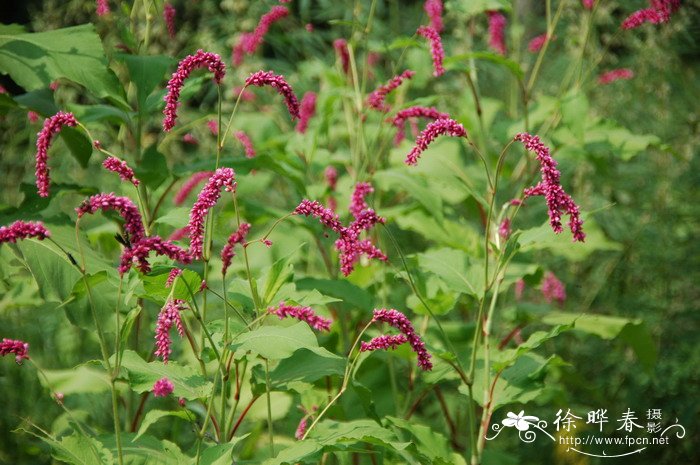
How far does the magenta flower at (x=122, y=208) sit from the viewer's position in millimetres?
1486

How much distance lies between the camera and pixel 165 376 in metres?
1.81

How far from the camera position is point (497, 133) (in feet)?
10.1

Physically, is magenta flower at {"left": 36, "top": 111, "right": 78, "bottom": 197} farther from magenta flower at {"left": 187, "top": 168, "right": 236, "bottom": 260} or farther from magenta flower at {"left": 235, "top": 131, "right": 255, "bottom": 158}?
magenta flower at {"left": 235, "top": 131, "right": 255, "bottom": 158}

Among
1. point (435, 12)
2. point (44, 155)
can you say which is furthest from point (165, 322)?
point (435, 12)

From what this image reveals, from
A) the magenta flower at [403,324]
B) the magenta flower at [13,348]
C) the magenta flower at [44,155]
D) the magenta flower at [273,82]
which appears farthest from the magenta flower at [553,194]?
the magenta flower at [13,348]

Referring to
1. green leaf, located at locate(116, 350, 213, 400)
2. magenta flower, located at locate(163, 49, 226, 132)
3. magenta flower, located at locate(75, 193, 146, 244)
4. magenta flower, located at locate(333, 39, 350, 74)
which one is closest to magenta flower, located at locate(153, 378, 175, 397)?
green leaf, located at locate(116, 350, 213, 400)

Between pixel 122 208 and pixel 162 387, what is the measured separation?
441 millimetres

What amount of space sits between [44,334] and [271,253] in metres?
1.28

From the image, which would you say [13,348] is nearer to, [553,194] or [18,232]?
[18,232]

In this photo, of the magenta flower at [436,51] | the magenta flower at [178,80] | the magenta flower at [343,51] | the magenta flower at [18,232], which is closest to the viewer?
the magenta flower at [18,232]

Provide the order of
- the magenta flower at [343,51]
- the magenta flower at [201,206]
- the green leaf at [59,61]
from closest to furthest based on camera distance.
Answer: the magenta flower at [201,206] → the green leaf at [59,61] → the magenta flower at [343,51]

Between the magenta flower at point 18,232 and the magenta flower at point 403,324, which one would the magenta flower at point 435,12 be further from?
the magenta flower at point 18,232

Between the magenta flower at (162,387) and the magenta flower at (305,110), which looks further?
the magenta flower at (305,110)

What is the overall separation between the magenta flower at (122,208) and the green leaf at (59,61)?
69 centimetres
